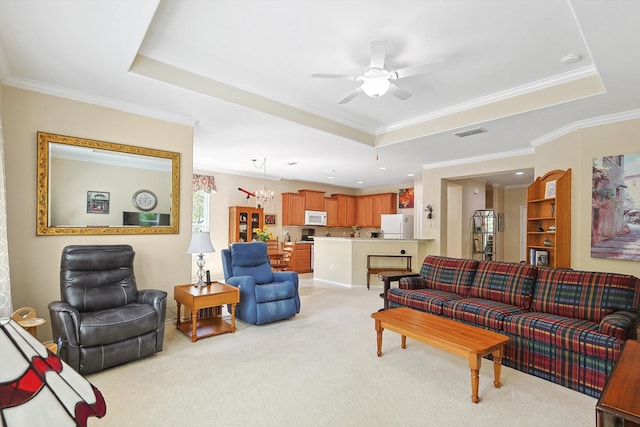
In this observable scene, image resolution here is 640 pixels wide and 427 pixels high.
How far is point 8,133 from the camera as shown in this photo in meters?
3.09

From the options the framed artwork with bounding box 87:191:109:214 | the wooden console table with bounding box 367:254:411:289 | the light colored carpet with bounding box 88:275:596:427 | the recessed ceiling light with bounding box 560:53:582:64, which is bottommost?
the light colored carpet with bounding box 88:275:596:427

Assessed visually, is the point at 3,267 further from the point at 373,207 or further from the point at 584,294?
the point at 373,207

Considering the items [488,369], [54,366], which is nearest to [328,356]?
[488,369]

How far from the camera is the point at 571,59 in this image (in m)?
2.99

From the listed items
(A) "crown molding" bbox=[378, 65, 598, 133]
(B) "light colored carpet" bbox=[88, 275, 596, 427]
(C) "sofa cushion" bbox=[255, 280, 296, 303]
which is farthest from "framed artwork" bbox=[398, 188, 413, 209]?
(B) "light colored carpet" bbox=[88, 275, 596, 427]

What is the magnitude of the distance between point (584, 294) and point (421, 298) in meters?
1.49

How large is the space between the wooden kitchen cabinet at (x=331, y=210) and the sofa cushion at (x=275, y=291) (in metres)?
5.69

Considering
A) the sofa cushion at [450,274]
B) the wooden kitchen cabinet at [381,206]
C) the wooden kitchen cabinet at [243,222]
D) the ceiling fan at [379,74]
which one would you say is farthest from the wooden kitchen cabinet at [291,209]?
the ceiling fan at [379,74]

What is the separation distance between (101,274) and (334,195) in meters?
7.61

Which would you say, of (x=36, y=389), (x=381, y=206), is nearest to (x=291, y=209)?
(x=381, y=206)

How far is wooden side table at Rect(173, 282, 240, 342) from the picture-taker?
11.4ft

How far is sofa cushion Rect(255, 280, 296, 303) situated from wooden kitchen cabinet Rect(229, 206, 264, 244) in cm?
372

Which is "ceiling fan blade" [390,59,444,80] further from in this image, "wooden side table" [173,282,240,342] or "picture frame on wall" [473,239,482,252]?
"picture frame on wall" [473,239,482,252]

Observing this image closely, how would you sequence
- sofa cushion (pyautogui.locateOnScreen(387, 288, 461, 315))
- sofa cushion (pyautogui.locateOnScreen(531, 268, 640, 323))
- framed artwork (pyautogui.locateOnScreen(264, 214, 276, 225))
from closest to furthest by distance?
sofa cushion (pyautogui.locateOnScreen(531, 268, 640, 323)) → sofa cushion (pyautogui.locateOnScreen(387, 288, 461, 315)) → framed artwork (pyautogui.locateOnScreen(264, 214, 276, 225))
